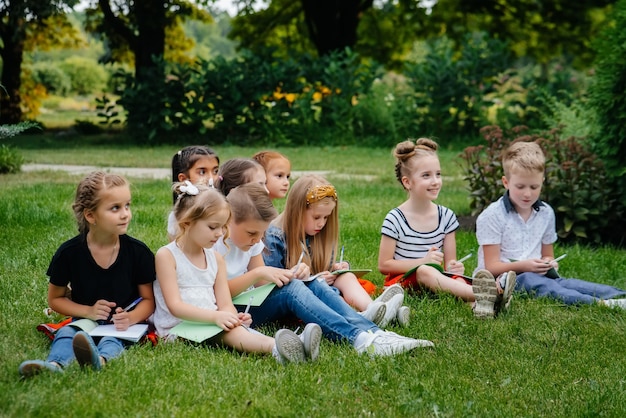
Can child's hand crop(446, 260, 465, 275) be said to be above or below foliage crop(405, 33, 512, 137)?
below

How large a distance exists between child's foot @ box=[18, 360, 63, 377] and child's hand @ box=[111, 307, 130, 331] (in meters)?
0.55

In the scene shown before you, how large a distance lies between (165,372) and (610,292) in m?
2.95

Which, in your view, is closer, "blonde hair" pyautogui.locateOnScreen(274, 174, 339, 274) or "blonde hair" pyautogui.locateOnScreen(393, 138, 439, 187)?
"blonde hair" pyautogui.locateOnScreen(274, 174, 339, 274)

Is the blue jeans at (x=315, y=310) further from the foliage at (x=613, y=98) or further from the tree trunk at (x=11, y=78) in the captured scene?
the tree trunk at (x=11, y=78)

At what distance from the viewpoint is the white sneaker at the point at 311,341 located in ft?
11.8

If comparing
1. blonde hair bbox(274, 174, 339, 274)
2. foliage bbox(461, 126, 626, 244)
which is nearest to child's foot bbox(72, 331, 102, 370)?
blonde hair bbox(274, 174, 339, 274)

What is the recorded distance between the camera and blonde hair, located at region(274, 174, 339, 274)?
4.54 meters

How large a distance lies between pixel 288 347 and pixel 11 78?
18493mm

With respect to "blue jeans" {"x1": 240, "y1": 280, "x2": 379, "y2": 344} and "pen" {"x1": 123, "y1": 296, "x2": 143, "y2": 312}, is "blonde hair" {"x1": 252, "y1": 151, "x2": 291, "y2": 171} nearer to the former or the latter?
"blue jeans" {"x1": 240, "y1": 280, "x2": 379, "y2": 344}

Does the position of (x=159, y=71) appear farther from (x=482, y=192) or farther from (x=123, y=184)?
(x=123, y=184)

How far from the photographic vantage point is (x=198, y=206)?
153 inches

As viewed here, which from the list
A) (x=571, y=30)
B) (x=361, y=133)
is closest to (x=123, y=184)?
(x=361, y=133)

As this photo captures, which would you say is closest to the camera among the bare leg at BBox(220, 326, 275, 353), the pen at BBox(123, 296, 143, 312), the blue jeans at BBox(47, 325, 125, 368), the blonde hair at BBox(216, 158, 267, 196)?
the blue jeans at BBox(47, 325, 125, 368)

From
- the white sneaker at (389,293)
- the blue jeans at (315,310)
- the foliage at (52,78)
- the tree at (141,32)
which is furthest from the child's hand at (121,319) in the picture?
the foliage at (52,78)
